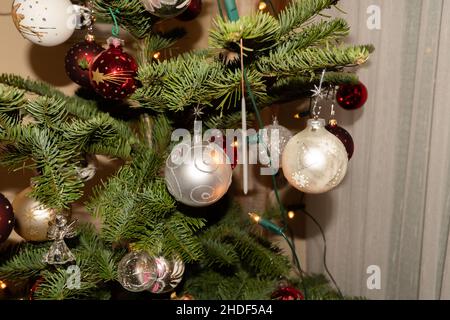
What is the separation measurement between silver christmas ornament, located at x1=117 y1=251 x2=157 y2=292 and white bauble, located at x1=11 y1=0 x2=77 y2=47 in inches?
13.6

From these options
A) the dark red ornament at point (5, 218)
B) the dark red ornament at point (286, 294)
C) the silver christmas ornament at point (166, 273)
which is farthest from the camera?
the dark red ornament at point (286, 294)

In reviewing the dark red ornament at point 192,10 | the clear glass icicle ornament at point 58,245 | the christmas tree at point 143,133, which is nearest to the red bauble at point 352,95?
the christmas tree at point 143,133

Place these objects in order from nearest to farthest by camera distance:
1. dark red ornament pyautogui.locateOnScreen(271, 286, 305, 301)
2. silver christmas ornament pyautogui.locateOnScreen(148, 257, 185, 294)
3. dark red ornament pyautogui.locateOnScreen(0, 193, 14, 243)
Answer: dark red ornament pyautogui.locateOnScreen(0, 193, 14, 243) < silver christmas ornament pyautogui.locateOnScreen(148, 257, 185, 294) < dark red ornament pyautogui.locateOnScreen(271, 286, 305, 301)

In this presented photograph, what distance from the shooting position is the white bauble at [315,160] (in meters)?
0.65

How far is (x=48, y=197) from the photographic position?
64 centimetres

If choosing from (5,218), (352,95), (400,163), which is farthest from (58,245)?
(400,163)

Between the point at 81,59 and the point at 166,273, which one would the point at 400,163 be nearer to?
the point at 166,273

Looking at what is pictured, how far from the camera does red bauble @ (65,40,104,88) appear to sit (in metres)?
0.74

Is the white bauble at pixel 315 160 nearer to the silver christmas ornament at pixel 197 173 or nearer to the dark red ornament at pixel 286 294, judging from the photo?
the silver christmas ornament at pixel 197 173

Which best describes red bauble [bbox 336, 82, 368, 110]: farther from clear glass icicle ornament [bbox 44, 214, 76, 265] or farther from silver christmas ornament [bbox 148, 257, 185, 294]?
clear glass icicle ornament [bbox 44, 214, 76, 265]

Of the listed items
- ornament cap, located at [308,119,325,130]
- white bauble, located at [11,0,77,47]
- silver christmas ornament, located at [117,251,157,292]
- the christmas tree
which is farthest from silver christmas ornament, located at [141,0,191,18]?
silver christmas ornament, located at [117,251,157,292]

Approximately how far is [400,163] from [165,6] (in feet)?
2.19

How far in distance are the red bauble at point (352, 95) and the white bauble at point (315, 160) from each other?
0.27 meters
